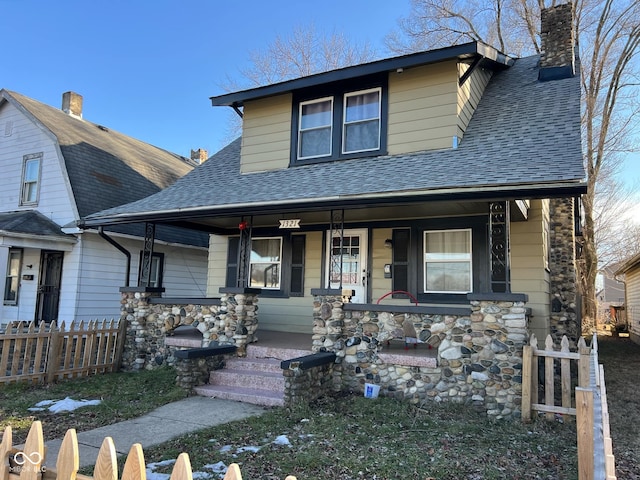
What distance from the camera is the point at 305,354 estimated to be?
7270mm

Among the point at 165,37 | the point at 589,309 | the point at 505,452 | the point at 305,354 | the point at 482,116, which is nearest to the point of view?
the point at 505,452

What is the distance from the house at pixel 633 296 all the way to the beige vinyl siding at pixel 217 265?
519 inches

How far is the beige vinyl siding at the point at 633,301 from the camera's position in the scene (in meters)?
16.8

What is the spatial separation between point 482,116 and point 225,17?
1136cm

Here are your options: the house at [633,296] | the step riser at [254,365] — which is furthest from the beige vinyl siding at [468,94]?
the house at [633,296]

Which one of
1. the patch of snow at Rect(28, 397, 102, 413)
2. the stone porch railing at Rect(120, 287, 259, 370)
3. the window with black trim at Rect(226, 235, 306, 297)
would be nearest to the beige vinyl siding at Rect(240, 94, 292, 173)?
the window with black trim at Rect(226, 235, 306, 297)

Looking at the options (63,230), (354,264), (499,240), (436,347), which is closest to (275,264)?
(354,264)

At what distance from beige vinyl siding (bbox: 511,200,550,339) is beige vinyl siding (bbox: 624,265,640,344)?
1055cm

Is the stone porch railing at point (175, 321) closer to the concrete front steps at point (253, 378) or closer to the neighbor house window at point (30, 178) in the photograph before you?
the concrete front steps at point (253, 378)

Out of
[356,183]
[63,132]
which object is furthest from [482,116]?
[63,132]

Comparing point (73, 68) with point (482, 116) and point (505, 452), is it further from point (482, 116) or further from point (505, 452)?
point (505, 452)

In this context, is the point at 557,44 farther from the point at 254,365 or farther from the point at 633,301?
the point at 633,301

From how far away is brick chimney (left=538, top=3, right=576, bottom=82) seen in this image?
30.7 ft

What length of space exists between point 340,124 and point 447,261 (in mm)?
3389
